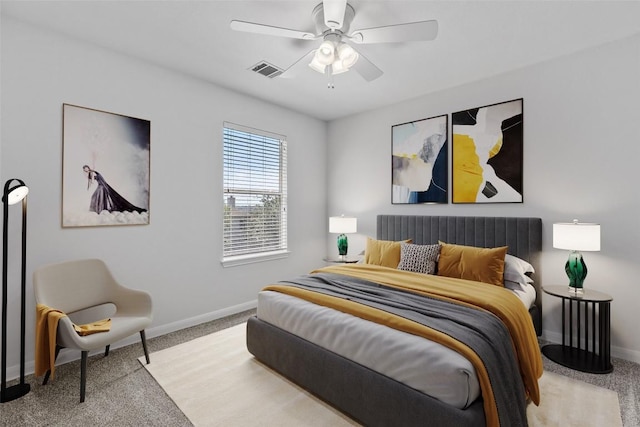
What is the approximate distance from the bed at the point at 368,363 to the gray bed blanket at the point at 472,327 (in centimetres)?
1

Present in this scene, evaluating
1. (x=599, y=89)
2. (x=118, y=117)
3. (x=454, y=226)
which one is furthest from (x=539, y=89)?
(x=118, y=117)

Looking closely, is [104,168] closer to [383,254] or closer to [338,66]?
[338,66]

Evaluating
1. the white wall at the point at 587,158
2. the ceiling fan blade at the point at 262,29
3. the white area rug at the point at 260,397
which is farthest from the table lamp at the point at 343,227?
the ceiling fan blade at the point at 262,29

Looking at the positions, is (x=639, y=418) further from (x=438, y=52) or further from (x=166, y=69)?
(x=166, y=69)

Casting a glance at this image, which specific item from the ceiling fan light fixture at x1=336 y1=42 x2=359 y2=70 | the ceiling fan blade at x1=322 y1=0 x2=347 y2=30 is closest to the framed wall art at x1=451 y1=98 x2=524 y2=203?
the ceiling fan light fixture at x1=336 y1=42 x2=359 y2=70

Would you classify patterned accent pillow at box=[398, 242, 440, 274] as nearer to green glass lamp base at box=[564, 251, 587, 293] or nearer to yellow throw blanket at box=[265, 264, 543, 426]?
yellow throw blanket at box=[265, 264, 543, 426]

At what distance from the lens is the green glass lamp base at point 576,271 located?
260cm

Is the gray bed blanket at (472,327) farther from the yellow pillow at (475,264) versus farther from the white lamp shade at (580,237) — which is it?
the white lamp shade at (580,237)

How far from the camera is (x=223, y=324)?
3.45 meters

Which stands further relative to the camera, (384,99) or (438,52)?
(384,99)

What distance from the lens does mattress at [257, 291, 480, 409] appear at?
1.48m

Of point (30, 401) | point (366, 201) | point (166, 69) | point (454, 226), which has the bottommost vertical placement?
point (30, 401)

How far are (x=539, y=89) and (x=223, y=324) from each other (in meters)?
4.16

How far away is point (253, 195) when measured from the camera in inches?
160
